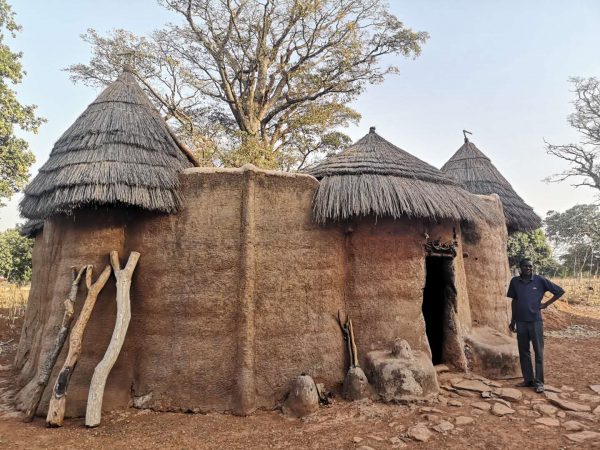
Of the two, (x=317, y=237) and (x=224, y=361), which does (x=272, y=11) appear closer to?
(x=317, y=237)

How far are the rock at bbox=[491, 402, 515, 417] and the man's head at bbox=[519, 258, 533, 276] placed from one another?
1874 mm

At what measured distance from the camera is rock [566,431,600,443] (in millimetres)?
3955

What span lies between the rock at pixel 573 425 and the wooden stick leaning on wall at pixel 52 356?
19.4ft

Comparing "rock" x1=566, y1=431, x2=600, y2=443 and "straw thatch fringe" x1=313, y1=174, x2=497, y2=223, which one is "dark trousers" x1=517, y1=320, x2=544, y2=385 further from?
"straw thatch fringe" x1=313, y1=174, x2=497, y2=223

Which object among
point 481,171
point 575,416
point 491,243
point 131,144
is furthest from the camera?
point 481,171

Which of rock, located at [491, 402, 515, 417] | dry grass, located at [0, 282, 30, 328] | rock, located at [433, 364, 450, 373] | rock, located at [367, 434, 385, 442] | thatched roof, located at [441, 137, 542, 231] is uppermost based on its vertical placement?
thatched roof, located at [441, 137, 542, 231]

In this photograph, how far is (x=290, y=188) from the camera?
560 cm

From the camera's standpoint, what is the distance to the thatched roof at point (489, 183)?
973cm

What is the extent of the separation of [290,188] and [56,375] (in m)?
3.82

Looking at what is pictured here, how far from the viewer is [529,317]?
5406mm

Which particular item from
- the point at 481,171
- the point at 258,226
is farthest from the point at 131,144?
the point at 481,171

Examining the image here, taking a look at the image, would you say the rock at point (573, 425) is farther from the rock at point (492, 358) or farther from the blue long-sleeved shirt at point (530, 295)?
the rock at point (492, 358)

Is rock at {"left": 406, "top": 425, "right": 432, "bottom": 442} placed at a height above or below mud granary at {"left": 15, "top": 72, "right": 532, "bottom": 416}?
below

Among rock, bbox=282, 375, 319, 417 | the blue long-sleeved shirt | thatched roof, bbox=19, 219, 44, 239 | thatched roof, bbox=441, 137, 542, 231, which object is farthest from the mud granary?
thatched roof, bbox=441, 137, 542, 231
